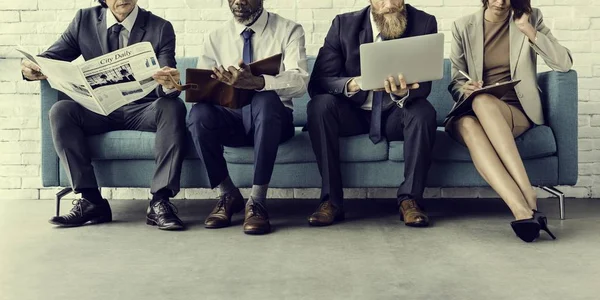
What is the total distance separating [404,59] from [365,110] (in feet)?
1.65

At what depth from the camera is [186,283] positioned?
2406 millimetres

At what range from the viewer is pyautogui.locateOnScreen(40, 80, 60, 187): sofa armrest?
3580 mm

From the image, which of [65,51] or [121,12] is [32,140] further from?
[121,12]

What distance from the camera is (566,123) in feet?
11.5

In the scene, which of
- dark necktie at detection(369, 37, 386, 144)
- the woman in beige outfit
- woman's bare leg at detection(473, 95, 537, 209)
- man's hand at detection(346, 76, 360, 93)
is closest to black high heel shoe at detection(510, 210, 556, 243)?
the woman in beige outfit

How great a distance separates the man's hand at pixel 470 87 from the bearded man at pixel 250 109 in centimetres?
72

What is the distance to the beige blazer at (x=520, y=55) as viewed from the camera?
3.47 meters

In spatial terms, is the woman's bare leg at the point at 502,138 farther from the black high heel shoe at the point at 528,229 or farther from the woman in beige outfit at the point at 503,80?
the black high heel shoe at the point at 528,229

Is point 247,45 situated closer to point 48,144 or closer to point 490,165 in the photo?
point 48,144

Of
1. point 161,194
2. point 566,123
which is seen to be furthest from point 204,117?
point 566,123

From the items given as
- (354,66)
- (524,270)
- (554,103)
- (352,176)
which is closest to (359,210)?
(352,176)

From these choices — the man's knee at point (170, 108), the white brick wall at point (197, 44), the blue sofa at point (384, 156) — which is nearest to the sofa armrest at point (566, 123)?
the blue sofa at point (384, 156)

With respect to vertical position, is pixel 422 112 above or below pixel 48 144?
above

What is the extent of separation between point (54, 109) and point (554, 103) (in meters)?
2.30
